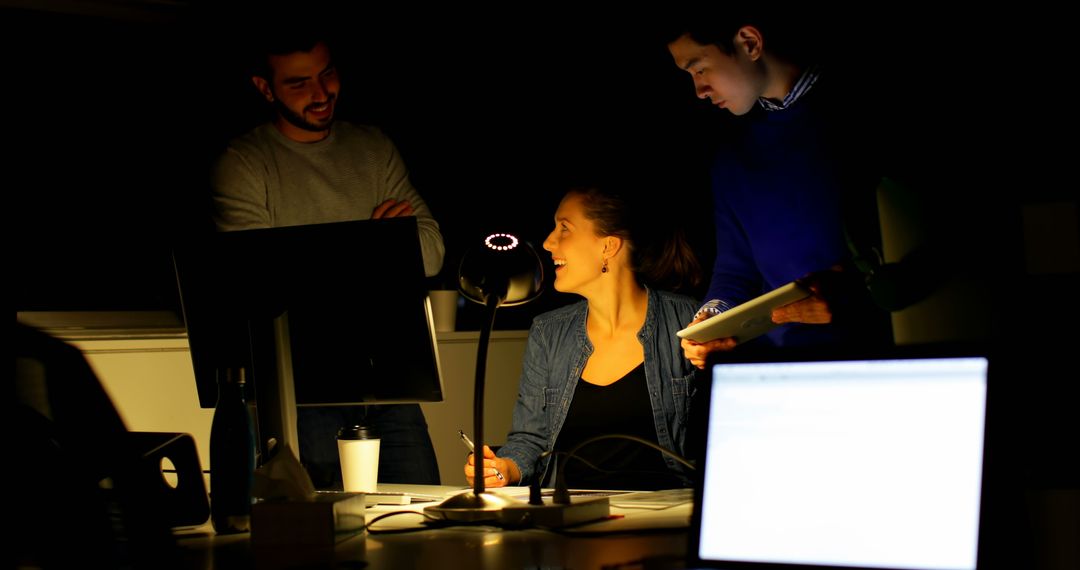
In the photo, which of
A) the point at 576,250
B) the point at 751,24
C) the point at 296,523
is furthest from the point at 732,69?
the point at 296,523

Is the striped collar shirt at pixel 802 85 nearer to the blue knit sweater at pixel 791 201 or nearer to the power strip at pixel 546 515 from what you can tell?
the blue knit sweater at pixel 791 201

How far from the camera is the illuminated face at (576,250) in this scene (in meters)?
2.73

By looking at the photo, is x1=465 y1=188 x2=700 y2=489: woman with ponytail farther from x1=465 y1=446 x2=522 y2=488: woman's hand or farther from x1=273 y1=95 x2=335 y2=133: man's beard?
x1=273 y1=95 x2=335 y2=133: man's beard

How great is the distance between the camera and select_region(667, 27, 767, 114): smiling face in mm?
2365

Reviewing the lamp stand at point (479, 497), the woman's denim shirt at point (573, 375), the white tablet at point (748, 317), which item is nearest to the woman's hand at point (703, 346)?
the white tablet at point (748, 317)

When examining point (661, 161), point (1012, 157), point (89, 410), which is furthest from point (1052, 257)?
point (661, 161)

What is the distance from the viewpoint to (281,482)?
1361 millimetres

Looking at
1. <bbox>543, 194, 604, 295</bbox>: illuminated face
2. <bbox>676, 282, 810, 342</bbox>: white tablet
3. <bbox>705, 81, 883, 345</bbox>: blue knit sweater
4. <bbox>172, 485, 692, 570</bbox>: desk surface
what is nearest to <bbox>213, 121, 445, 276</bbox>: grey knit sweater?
<bbox>543, 194, 604, 295</bbox>: illuminated face

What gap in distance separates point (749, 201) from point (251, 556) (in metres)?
1.59

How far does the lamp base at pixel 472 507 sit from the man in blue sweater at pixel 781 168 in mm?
882

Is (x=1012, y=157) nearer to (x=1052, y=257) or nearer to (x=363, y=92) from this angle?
(x=1052, y=257)

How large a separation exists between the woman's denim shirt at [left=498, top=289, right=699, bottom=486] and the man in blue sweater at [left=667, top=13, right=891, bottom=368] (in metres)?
0.18

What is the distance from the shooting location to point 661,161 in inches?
120

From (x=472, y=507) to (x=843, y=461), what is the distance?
66 centimetres
